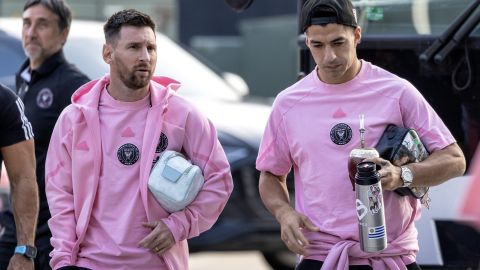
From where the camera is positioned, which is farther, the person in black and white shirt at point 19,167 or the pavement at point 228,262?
the pavement at point 228,262

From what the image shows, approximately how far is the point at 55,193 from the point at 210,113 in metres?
4.03

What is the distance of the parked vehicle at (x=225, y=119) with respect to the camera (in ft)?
28.7

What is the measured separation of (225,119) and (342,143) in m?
4.44

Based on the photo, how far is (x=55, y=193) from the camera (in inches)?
197

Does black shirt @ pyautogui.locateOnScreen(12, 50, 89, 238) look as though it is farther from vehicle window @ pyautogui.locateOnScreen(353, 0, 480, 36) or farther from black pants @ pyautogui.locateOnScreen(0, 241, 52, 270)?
vehicle window @ pyautogui.locateOnScreen(353, 0, 480, 36)

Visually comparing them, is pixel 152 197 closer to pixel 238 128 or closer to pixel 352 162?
pixel 352 162

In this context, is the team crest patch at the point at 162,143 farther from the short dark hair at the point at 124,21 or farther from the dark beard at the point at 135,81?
the short dark hair at the point at 124,21

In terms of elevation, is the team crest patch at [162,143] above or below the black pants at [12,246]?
above

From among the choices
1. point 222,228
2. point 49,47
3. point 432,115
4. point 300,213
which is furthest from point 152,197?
point 222,228

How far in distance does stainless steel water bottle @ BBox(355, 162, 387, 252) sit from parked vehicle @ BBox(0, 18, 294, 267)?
4374 millimetres

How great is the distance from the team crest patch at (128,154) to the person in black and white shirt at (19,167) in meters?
0.53

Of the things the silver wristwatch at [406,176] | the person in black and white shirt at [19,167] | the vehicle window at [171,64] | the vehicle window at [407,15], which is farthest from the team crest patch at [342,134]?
the vehicle window at [171,64]

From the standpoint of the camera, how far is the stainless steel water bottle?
4281 millimetres

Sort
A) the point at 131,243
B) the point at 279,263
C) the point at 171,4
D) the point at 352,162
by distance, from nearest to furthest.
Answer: the point at 352,162, the point at 131,243, the point at 279,263, the point at 171,4
